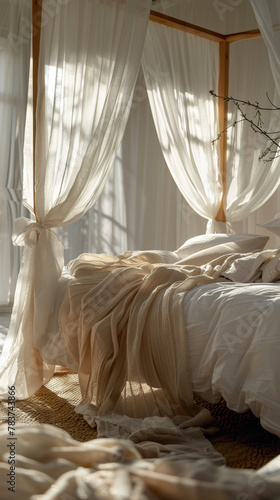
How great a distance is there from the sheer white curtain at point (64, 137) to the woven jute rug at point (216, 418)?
144mm

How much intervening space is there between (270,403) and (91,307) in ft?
3.28

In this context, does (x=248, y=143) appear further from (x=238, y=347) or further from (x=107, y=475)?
(x=107, y=475)

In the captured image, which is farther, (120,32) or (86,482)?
(120,32)

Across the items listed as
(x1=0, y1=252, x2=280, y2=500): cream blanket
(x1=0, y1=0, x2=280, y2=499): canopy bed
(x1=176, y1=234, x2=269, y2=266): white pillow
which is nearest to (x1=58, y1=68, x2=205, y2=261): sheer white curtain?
(x1=0, y1=0, x2=280, y2=499): canopy bed

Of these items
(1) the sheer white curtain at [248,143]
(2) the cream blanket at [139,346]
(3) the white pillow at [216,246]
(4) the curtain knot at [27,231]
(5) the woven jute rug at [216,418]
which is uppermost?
(1) the sheer white curtain at [248,143]

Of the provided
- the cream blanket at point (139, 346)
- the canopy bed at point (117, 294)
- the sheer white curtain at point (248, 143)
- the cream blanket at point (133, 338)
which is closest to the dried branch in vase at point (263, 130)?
the sheer white curtain at point (248, 143)

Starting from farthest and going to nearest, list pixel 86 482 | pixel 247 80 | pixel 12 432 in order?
pixel 247 80 → pixel 12 432 → pixel 86 482

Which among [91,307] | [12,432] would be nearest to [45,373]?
[91,307]

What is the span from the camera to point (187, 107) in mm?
4414

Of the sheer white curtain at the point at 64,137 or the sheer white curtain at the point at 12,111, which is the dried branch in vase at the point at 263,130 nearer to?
the sheer white curtain at the point at 64,137

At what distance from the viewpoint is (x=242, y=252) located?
3568 millimetres

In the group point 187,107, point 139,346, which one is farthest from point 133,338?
point 187,107

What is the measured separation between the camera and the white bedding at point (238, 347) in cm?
224

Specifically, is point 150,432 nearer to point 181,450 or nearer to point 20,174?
point 181,450
